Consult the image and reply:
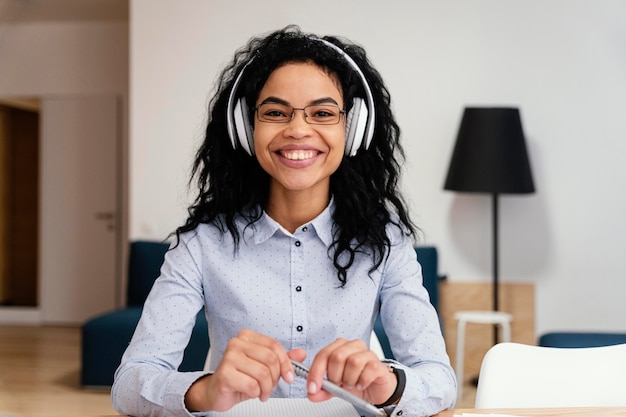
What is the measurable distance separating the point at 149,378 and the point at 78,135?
620 cm

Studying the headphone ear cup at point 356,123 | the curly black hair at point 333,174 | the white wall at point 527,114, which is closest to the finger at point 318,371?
the curly black hair at point 333,174

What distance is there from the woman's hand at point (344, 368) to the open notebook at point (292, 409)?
0.11 metres

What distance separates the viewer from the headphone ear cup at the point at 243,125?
153cm

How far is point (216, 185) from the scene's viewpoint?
5.31 feet

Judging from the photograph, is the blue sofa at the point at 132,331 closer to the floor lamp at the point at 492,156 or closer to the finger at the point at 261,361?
the floor lamp at the point at 492,156

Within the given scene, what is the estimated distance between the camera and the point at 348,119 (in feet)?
5.09

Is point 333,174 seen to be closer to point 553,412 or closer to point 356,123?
point 356,123

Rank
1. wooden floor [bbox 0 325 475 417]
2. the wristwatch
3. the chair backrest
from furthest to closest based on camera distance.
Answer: the chair backrest < wooden floor [bbox 0 325 475 417] < the wristwatch

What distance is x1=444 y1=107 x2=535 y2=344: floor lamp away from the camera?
4.56 m

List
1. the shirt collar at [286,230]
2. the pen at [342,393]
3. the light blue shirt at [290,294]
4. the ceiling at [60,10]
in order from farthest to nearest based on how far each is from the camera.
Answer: the ceiling at [60,10] < the shirt collar at [286,230] < the light blue shirt at [290,294] < the pen at [342,393]

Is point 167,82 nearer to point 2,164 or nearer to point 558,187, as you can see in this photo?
point 558,187

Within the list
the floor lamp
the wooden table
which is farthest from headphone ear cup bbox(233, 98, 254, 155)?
the floor lamp

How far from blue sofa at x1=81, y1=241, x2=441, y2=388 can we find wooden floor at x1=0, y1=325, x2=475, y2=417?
5.7 inches

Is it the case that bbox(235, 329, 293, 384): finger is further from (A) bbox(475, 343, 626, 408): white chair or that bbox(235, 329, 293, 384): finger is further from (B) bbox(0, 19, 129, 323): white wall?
(B) bbox(0, 19, 129, 323): white wall
